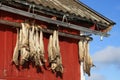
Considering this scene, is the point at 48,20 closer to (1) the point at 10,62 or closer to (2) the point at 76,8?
(1) the point at 10,62

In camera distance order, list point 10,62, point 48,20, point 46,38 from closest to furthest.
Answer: point 10,62 < point 48,20 < point 46,38

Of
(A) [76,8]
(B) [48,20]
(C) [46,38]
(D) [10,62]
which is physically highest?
(A) [76,8]

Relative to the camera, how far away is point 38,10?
35.6 feet

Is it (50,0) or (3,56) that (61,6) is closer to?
(50,0)

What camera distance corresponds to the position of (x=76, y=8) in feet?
41.6

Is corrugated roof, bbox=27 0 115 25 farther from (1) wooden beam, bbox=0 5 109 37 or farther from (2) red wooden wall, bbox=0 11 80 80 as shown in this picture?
(2) red wooden wall, bbox=0 11 80 80

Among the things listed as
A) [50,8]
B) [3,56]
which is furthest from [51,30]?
[3,56]

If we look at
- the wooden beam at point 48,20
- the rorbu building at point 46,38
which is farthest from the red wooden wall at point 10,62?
the wooden beam at point 48,20

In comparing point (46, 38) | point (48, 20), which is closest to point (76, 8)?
point (46, 38)

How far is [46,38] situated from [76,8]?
186 centimetres

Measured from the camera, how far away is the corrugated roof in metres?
11.4

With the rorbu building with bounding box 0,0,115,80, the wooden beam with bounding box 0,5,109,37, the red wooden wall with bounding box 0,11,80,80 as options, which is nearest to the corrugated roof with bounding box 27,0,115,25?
the rorbu building with bounding box 0,0,115,80

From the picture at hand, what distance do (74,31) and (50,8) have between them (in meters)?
1.63

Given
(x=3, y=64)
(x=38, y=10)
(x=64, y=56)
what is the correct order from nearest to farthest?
1. (x=3, y=64)
2. (x=38, y=10)
3. (x=64, y=56)
